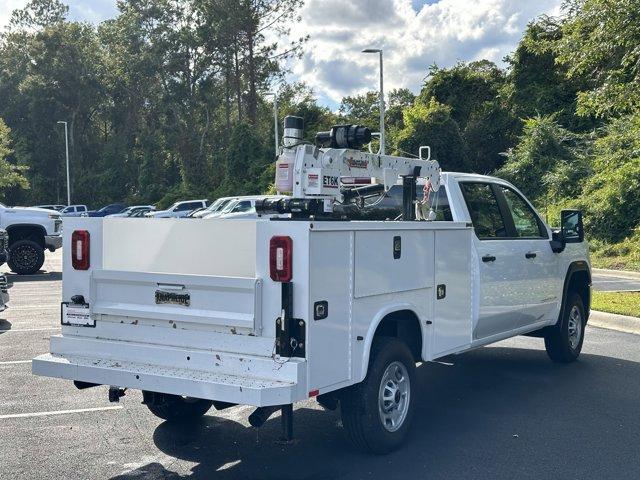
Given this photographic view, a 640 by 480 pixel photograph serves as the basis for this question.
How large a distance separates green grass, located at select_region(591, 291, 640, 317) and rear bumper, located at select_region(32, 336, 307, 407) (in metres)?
Answer: 8.17

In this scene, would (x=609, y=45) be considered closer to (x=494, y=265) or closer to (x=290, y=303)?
(x=494, y=265)

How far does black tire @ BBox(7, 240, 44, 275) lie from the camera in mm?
18750

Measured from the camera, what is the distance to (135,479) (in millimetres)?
4918

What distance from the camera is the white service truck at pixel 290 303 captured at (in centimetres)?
451

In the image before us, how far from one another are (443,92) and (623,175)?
19169 millimetres

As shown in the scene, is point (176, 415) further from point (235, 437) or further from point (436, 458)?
point (436, 458)

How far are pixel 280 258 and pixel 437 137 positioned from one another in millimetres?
29656

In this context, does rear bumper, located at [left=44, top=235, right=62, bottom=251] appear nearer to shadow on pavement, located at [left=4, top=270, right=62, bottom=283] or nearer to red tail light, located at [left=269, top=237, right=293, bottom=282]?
shadow on pavement, located at [left=4, top=270, right=62, bottom=283]

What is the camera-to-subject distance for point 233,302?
15.4 feet

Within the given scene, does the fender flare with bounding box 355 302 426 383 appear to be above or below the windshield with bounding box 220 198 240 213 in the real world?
below

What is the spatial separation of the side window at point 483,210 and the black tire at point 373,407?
6.62 ft

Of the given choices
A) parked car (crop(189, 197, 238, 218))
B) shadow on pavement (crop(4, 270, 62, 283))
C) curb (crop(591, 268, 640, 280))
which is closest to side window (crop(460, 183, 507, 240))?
curb (crop(591, 268, 640, 280))

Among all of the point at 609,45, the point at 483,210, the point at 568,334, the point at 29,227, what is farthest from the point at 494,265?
the point at 29,227

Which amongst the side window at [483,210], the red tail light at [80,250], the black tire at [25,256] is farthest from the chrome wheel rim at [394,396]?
the black tire at [25,256]
